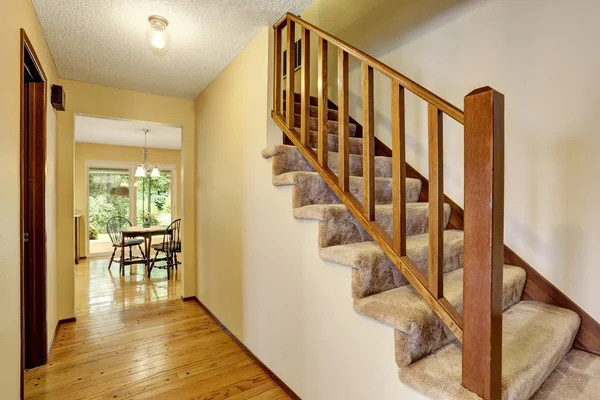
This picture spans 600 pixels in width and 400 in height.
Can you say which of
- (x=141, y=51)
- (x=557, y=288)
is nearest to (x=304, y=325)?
(x=557, y=288)

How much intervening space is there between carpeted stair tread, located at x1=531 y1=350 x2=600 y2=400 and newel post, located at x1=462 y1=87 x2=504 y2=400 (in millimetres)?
408

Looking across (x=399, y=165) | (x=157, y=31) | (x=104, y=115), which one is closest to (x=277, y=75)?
(x=157, y=31)

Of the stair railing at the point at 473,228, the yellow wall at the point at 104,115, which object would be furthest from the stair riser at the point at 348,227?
the yellow wall at the point at 104,115

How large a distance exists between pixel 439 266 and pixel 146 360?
7.38ft

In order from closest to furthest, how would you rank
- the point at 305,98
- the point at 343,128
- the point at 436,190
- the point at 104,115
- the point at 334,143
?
the point at 436,190
the point at 343,128
the point at 305,98
the point at 334,143
the point at 104,115

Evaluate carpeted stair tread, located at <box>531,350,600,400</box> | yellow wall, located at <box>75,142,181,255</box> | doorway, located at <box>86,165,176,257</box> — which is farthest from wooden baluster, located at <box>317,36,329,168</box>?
yellow wall, located at <box>75,142,181,255</box>

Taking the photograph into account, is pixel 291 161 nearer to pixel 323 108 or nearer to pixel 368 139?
pixel 323 108

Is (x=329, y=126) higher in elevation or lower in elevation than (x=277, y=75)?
lower

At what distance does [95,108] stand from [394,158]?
319 centimetres

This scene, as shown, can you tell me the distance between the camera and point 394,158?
125cm

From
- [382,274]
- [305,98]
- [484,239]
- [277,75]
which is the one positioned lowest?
[382,274]

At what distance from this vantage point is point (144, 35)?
2201 millimetres

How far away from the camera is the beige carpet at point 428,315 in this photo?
3.64ft

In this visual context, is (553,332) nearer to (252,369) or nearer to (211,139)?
(252,369)
